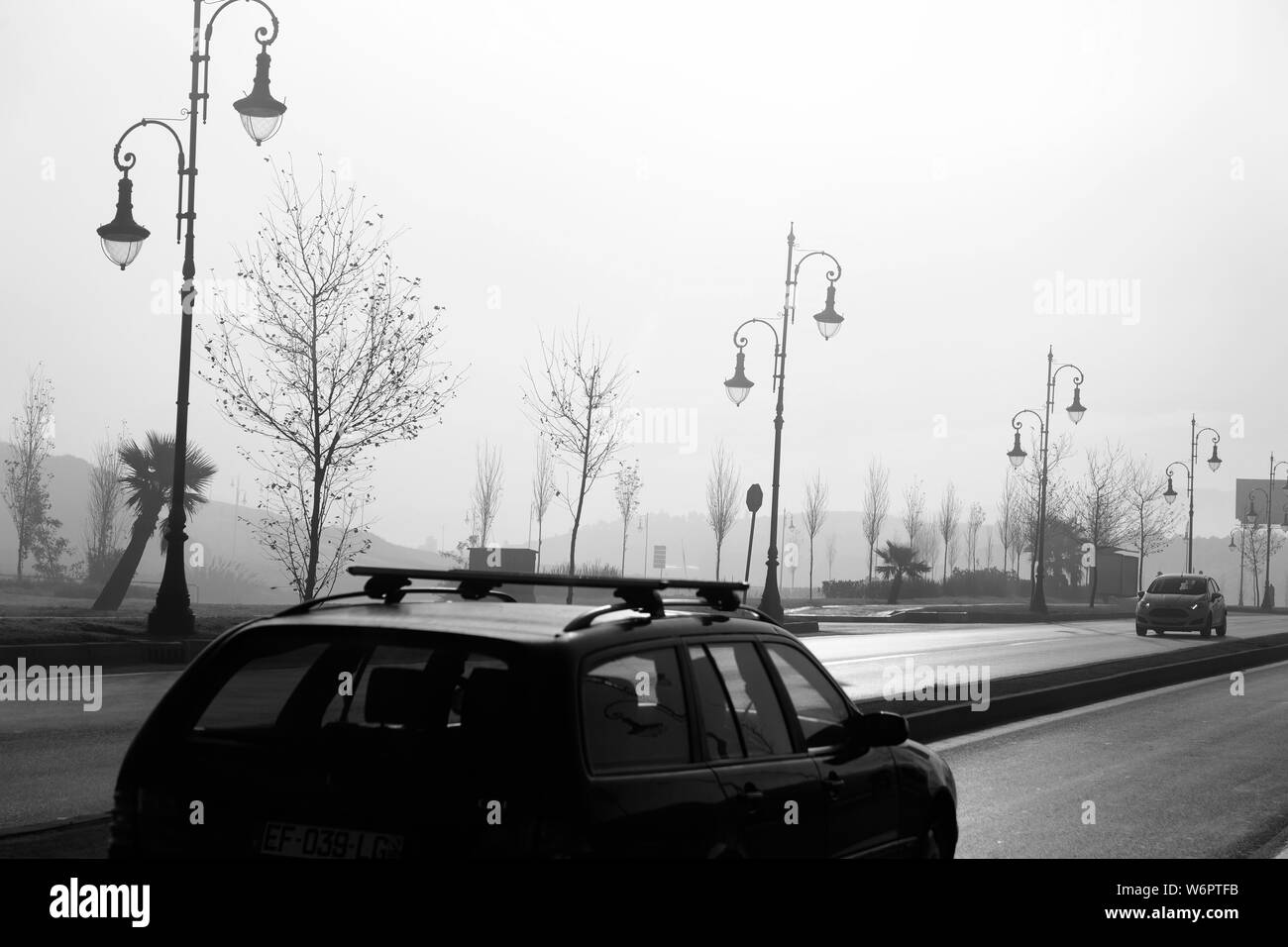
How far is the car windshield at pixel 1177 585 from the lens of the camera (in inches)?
1594

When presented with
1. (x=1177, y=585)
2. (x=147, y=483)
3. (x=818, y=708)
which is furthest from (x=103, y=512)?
(x=818, y=708)

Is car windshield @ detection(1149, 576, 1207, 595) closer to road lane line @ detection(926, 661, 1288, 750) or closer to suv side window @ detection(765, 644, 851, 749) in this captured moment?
road lane line @ detection(926, 661, 1288, 750)

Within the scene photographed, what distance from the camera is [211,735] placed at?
13.8ft

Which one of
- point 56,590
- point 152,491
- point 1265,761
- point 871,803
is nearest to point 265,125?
point 1265,761

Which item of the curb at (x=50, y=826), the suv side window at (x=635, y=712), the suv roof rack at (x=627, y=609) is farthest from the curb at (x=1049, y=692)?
the suv side window at (x=635, y=712)

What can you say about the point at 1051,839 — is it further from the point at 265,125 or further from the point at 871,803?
the point at 265,125

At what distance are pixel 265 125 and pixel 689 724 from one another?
16.9m

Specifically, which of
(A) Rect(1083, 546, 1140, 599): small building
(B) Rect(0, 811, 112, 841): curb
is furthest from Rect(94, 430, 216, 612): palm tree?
(A) Rect(1083, 546, 1140, 599): small building

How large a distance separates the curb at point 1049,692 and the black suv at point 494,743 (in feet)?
29.4

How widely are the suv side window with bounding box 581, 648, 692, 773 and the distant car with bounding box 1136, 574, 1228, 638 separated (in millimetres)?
37999

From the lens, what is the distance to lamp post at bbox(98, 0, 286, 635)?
765 inches

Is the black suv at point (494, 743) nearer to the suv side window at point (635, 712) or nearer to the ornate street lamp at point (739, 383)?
the suv side window at point (635, 712)

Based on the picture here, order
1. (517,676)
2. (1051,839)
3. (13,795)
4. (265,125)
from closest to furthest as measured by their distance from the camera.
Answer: (517,676), (1051,839), (13,795), (265,125)
